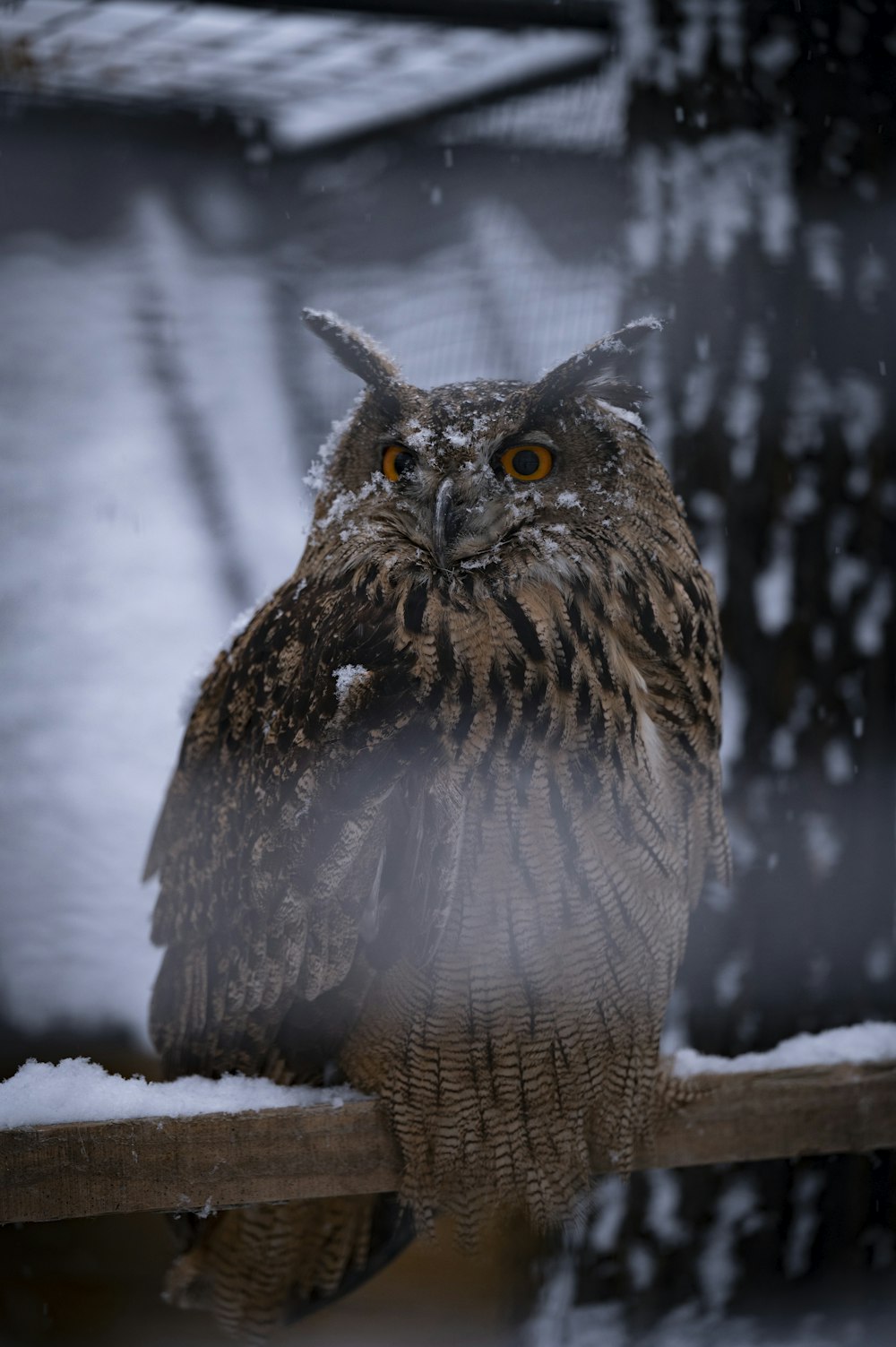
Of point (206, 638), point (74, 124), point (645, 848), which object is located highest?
point (74, 124)

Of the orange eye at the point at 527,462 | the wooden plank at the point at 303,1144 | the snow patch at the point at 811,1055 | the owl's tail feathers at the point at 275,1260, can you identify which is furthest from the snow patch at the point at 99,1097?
the orange eye at the point at 527,462

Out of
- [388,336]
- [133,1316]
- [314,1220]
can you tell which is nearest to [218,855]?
[314,1220]

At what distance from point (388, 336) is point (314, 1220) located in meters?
1.35

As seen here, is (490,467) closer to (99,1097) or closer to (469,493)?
(469,493)

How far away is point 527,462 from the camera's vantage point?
986mm

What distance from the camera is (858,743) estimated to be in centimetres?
158

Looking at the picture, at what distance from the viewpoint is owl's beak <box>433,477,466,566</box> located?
942mm

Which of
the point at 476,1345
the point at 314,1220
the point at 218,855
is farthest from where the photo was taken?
the point at 476,1345

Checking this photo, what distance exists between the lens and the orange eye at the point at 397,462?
0.99 m

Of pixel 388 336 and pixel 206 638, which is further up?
pixel 388 336

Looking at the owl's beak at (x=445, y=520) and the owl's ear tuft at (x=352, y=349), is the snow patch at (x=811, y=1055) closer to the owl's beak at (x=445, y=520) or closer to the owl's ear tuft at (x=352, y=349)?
the owl's beak at (x=445, y=520)

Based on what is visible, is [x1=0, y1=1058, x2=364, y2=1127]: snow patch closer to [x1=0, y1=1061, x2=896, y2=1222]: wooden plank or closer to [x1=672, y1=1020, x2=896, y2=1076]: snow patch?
[x1=0, y1=1061, x2=896, y2=1222]: wooden plank

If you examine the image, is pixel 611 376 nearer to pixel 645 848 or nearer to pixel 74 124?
pixel 645 848

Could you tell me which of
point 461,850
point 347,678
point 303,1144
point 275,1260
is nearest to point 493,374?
point 347,678
